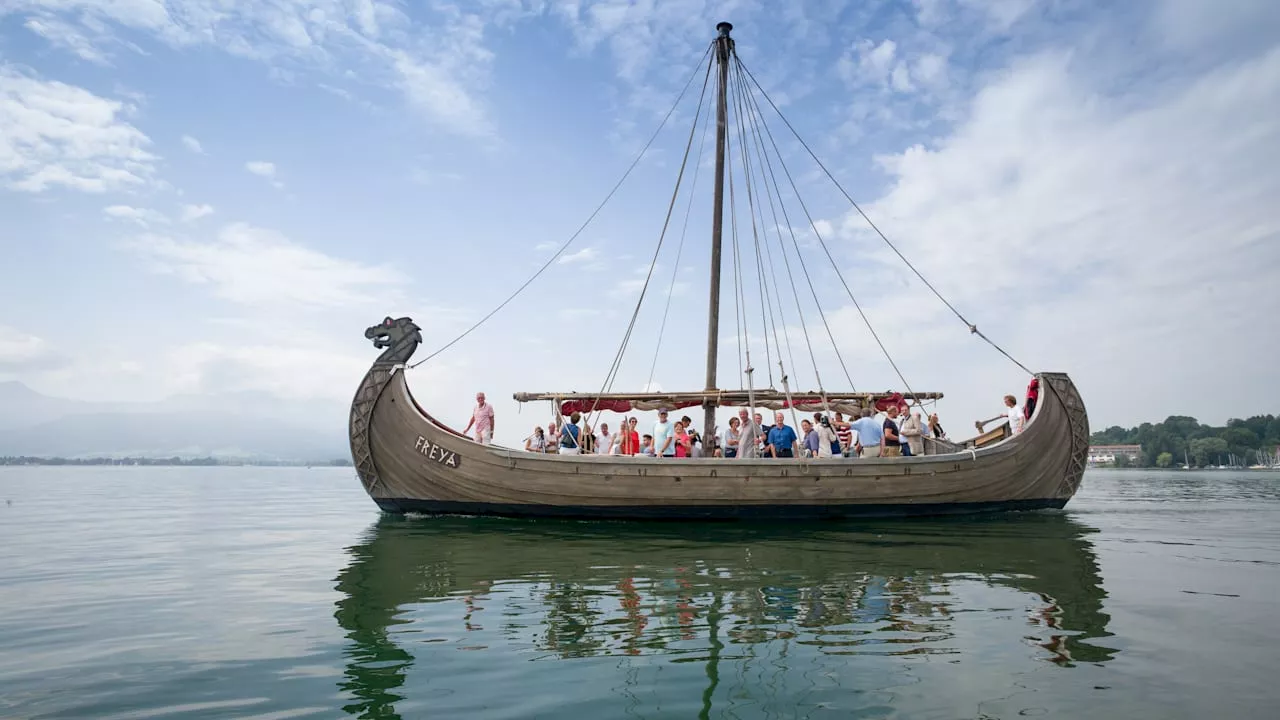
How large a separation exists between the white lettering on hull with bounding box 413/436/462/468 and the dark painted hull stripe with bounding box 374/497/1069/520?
859 millimetres

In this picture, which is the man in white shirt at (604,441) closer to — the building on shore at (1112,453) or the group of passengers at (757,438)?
the group of passengers at (757,438)

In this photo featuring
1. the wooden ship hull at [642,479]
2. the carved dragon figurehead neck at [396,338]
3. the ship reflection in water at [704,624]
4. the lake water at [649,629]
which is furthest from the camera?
the carved dragon figurehead neck at [396,338]

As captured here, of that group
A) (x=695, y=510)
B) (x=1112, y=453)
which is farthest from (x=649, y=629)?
(x=1112, y=453)

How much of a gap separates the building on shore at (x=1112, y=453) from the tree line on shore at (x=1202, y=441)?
2161mm

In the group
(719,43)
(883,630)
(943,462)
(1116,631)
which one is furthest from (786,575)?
(719,43)

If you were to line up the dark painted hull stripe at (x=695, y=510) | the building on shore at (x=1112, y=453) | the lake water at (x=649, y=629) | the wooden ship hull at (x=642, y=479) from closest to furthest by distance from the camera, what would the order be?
the lake water at (x=649, y=629)
the wooden ship hull at (x=642, y=479)
the dark painted hull stripe at (x=695, y=510)
the building on shore at (x=1112, y=453)

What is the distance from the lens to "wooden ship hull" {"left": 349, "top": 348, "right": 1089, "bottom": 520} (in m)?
13.5

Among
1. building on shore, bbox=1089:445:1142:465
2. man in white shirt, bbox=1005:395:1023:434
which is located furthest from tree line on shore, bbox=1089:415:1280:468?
man in white shirt, bbox=1005:395:1023:434

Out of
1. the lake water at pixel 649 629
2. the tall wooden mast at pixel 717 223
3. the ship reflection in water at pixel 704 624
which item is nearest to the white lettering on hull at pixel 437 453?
the lake water at pixel 649 629

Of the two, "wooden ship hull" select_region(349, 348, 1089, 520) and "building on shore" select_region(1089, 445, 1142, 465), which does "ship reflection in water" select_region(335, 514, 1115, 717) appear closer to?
"wooden ship hull" select_region(349, 348, 1089, 520)

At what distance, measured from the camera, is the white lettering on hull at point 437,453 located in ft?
45.8

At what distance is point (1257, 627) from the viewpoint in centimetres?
546

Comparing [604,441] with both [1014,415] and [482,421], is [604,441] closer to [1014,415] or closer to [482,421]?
[482,421]

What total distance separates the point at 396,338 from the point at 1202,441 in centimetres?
11986
